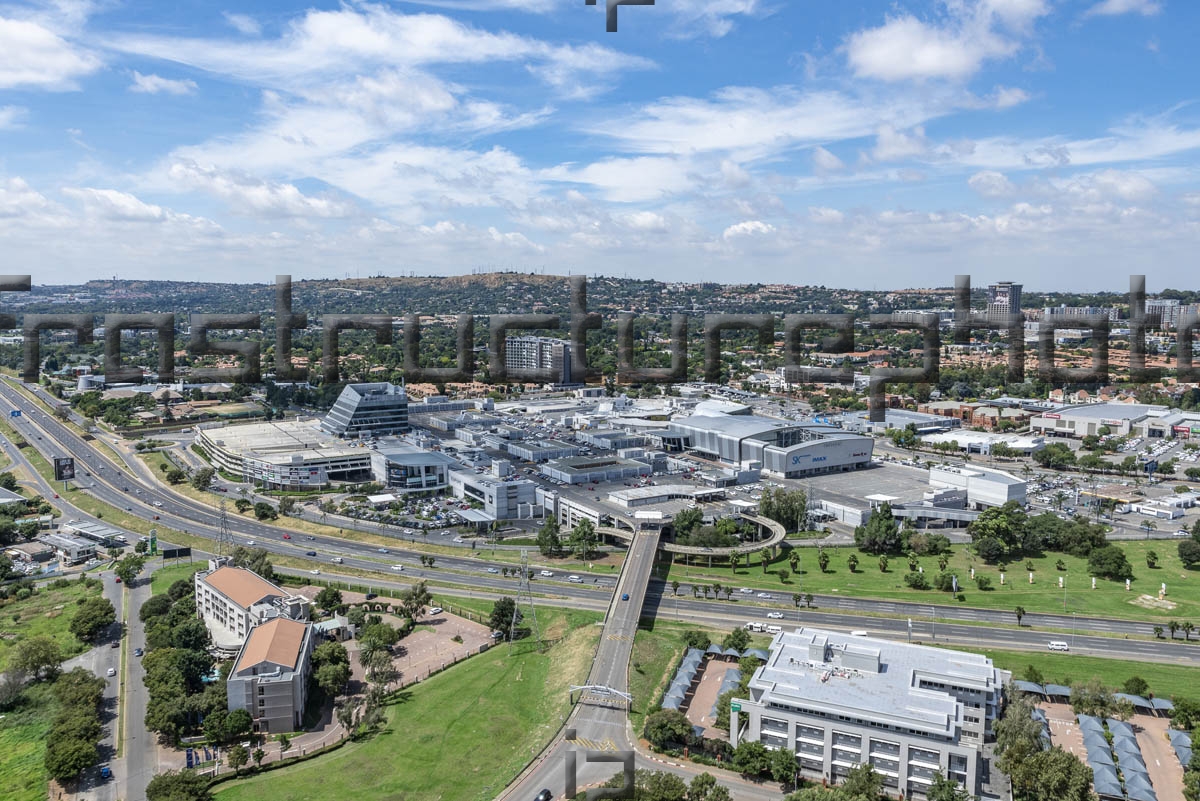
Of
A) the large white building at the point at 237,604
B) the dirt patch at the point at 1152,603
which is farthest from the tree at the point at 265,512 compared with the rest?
the dirt patch at the point at 1152,603

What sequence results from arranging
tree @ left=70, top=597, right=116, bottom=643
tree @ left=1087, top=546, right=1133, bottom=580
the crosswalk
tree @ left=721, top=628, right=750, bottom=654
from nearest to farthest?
the crosswalk, tree @ left=721, top=628, right=750, bottom=654, tree @ left=70, top=597, right=116, bottom=643, tree @ left=1087, top=546, right=1133, bottom=580

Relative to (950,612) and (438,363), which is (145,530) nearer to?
(950,612)

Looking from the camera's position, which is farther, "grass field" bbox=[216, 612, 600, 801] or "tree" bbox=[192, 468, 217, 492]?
"tree" bbox=[192, 468, 217, 492]

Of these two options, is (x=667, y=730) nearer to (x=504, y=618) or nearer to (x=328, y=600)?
(x=504, y=618)

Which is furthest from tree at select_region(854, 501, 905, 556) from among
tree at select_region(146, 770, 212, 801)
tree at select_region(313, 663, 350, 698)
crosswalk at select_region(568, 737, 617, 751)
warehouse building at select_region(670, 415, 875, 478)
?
tree at select_region(146, 770, 212, 801)

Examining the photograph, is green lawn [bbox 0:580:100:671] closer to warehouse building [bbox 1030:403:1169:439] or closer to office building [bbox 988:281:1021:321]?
warehouse building [bbox 1030:403:1169:439]

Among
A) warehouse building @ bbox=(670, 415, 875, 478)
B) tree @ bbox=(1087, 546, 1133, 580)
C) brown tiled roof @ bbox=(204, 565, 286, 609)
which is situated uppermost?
warehouse building @ bbox=(670, 415, 875, 478)
